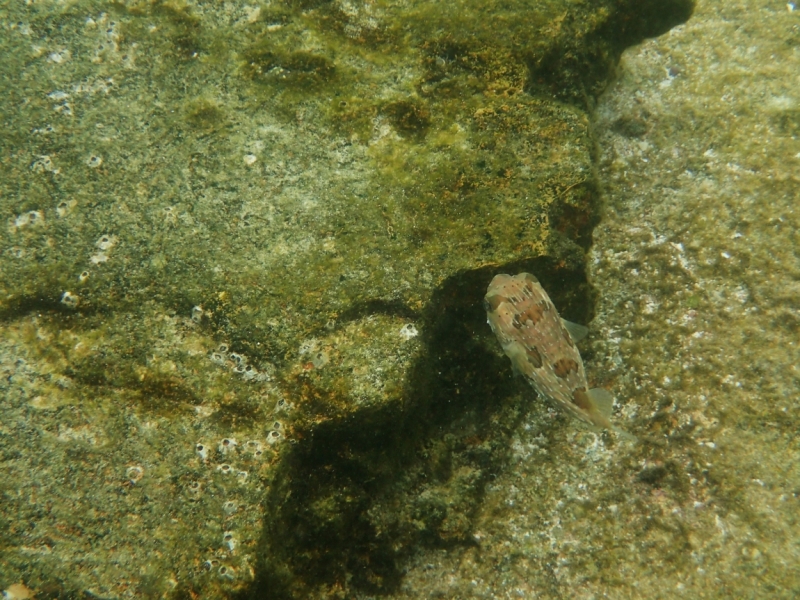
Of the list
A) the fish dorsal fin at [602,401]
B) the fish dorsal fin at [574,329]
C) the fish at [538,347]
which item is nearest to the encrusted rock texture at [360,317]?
the fish at [538,347]

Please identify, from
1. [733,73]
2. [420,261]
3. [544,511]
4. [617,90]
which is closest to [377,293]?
[420,261]

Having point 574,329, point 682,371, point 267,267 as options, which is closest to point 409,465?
point 574,329

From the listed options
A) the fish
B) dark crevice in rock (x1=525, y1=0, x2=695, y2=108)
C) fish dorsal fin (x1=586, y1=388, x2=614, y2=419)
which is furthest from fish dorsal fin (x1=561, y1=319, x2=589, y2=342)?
dark crevice in rock (x1=525, y1=0, x2=695, y2=108)

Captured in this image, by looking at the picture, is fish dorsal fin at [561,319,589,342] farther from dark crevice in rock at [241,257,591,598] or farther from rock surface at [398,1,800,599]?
rock surface at [398,1,800,599]

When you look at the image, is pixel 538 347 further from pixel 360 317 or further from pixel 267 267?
pixel 267 267

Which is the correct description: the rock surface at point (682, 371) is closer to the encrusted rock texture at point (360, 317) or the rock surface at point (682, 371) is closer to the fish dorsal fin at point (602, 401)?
the encrusted rock texture at point (360, 317)

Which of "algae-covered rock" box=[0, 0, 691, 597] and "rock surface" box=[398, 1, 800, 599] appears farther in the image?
"rock surface" box=[398, 1, 800, 599]
